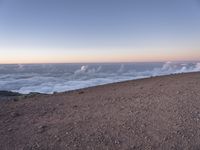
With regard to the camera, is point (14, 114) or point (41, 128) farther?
point (14, 114)

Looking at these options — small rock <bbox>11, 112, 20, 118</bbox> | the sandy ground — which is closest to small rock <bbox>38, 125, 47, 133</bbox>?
the sandy ground

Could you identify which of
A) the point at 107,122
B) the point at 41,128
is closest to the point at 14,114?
the point at 41,128

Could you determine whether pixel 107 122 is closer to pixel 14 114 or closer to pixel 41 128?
pixel 41 128

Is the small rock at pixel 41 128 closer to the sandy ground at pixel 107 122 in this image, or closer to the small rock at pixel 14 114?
the sandy ground at pixel 107 122

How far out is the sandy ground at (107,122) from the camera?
19.2 feet

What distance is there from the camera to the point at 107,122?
690 centimetres

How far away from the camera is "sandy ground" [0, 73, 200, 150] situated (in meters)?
5.87

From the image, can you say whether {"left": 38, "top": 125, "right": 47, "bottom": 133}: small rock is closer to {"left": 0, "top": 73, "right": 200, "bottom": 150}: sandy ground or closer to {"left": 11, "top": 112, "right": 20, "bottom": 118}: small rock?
{"left": 0, "top": 73, "right": 200, "bottom": 150}: sandy ground

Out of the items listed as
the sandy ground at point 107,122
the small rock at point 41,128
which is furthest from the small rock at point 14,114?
the small rock at point 41,128

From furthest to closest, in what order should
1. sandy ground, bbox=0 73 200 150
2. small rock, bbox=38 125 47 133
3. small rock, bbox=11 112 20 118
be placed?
small rock, bbox=11 112 20 118
small rock, bbox=38 125 47 133
sandy ground, bbox=0 73 200 150

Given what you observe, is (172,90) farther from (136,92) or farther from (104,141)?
(104,141)

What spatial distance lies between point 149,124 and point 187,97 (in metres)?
2.49

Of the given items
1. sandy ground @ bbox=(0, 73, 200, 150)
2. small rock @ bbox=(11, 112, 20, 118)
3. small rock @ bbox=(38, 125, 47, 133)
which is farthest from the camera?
small rock @ bbox=(11, 112, 20, 118)

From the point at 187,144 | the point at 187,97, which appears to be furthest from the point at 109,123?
the point at 187,97
